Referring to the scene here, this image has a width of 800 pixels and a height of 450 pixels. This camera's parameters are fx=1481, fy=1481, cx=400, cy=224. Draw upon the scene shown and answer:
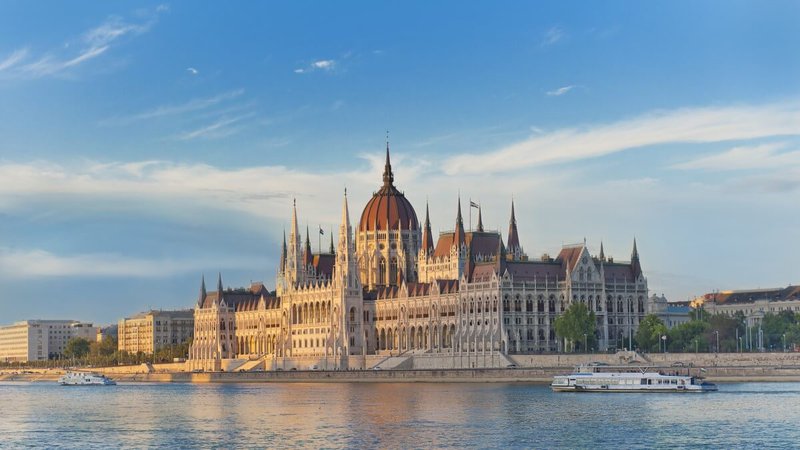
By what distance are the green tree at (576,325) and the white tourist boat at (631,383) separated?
3286cm

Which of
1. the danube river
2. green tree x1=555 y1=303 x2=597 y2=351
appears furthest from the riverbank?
green tree x1=555 y1=303 x2=597 y2=351

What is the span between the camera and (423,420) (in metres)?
106

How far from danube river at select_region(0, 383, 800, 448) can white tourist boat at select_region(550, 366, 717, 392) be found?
9.71 feet

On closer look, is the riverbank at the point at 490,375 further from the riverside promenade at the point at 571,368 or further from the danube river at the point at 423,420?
the danube river at the point at 423,420

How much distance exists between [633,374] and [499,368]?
31.2m

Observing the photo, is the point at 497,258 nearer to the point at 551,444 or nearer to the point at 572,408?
the point at 572,408

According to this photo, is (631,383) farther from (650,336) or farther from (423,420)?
(423,420)

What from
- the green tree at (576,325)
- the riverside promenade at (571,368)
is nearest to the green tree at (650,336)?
the green tree at (576,325)

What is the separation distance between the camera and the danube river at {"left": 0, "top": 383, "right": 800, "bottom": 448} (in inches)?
3605

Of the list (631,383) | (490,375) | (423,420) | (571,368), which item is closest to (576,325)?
(571,368)

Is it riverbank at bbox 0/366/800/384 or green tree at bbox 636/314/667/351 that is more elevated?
green tree at bbox 636/314/667/351

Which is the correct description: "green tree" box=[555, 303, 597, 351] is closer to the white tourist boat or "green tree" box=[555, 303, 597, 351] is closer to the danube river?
the danube river

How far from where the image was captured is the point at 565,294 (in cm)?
19138

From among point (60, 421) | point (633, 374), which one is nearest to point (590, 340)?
point (633, 374)
